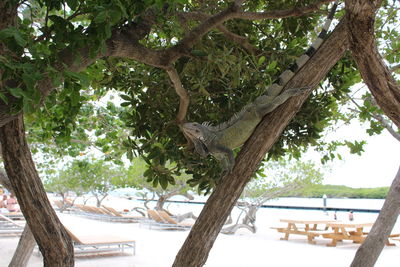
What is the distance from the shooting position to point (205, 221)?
6.89ft

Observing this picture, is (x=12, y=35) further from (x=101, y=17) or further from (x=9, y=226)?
A: (x=9, y=226)

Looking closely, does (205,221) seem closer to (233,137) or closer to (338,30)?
(233,137)

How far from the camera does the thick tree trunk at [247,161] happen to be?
2.09 metres

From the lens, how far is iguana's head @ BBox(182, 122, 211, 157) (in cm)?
246

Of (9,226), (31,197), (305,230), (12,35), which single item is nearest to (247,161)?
(31,197)

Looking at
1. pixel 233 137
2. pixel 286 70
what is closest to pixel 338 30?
pixel 286 70

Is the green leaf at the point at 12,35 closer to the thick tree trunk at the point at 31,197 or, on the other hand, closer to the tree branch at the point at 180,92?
the thick tree trunk at the point at 31,197

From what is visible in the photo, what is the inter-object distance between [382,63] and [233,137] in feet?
3.51

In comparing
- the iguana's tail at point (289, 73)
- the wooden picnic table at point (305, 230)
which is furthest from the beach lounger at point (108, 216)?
the iguana's tail at point (289, 73)

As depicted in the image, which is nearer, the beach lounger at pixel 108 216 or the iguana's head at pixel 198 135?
the iguana's head at pixel 198 135

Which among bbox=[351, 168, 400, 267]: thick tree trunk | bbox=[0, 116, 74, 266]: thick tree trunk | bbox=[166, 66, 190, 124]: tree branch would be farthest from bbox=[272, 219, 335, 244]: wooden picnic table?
bbox=[0, 116, 74, 266]: thick tree trunk

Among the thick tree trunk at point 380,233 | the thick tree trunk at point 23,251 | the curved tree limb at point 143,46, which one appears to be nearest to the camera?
the curved tree limb at point 143,46

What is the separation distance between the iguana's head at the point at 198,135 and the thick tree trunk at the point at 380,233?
181 cm

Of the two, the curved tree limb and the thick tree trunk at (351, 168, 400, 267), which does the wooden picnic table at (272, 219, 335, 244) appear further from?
the curved tree limb
